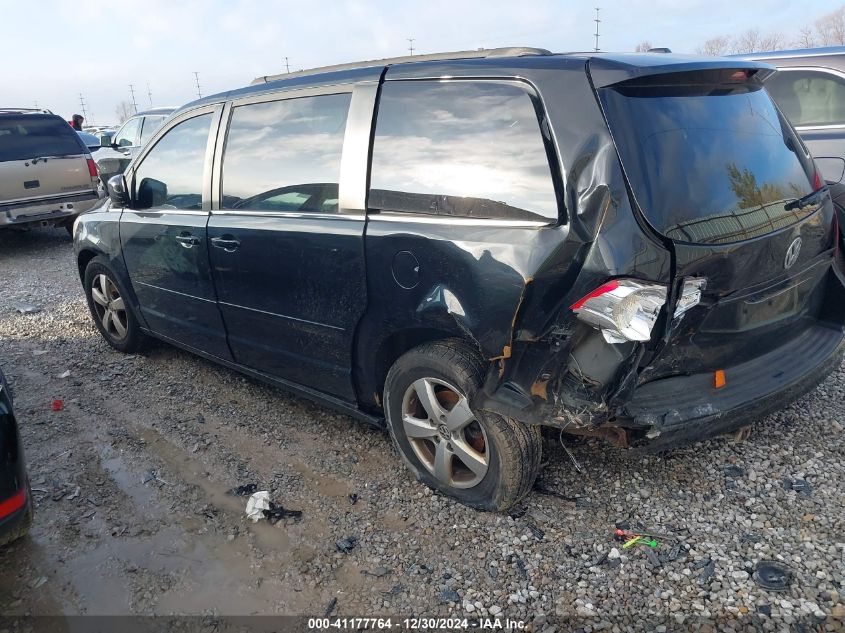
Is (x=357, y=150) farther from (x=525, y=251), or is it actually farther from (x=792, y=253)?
(x=792, y=253)

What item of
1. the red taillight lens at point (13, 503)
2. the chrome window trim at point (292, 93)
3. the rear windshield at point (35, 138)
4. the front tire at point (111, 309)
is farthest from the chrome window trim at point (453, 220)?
the rear windshield at point (35, 138)

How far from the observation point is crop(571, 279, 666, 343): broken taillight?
7.18 ft

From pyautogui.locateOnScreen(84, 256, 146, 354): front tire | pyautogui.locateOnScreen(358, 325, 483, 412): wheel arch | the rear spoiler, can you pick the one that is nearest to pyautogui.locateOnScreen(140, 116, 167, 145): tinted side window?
pyautogui.locateOnScreen(84, 256, 146, 354): front tire

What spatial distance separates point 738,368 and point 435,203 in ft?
Result: 4.87

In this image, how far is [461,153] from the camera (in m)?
2.64

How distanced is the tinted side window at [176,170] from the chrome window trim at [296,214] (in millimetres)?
357

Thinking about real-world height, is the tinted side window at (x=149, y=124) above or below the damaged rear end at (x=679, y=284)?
above

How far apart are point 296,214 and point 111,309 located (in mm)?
2566

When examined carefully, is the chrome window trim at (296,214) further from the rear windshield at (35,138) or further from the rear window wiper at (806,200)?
the rear windshield at (35,138)

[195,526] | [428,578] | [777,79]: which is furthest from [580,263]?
[777,79]

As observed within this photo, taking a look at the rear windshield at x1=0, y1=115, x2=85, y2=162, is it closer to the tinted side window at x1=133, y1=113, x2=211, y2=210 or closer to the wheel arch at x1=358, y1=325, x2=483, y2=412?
the tinted side window at x1=133, y1=113, x2=211, y2=210

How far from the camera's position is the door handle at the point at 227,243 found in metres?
3.53

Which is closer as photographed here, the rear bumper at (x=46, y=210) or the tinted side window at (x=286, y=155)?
the tinted side window at (x=286, y=155)

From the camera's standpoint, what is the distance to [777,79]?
5.91m
